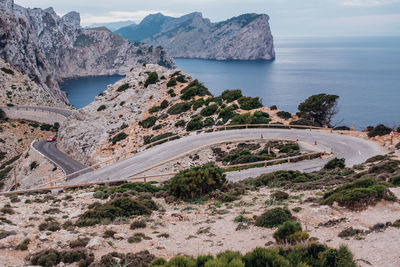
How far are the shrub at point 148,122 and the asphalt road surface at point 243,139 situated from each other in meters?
9.77

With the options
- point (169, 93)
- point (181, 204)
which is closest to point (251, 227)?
point (181, 204)

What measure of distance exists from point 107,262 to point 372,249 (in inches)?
308

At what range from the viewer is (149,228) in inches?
527

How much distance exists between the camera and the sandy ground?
1031cm

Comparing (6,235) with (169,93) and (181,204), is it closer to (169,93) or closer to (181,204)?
(181,204)

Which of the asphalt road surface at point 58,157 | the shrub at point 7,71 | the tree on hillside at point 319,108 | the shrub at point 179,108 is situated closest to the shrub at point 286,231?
the tree on hillside at point 319,108

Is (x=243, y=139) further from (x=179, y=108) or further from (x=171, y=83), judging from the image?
(x=171, y=83)

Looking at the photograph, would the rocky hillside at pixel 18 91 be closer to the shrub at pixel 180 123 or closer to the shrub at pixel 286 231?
the shrub at pixel 180 123

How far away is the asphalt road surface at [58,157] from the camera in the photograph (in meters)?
44.2

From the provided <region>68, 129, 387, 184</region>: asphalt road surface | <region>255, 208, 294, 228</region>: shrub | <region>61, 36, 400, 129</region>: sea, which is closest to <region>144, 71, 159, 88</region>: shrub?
<region>68, 129, 387, 184</region>: asphalt road surface

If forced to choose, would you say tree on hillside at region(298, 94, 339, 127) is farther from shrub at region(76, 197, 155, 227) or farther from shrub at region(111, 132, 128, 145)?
shrub at region(76, 197, 155, 227)

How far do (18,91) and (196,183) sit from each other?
3390 inches

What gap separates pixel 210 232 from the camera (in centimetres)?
1256

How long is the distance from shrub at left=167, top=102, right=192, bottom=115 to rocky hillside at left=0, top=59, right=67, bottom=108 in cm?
5354
